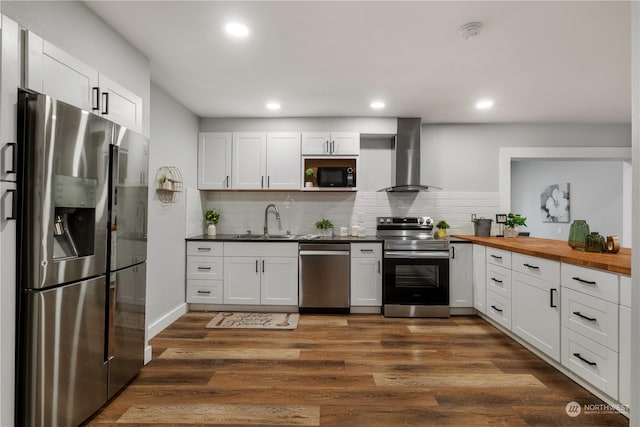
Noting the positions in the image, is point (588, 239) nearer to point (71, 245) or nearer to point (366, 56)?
point (366, 56)

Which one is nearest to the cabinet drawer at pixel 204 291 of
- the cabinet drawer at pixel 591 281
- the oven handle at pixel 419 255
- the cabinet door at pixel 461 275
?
the oven handle at pixel 419 255

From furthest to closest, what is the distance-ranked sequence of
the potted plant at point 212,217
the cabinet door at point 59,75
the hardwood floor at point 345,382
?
the potted plant at point 212,217
the hardwood floor at point 345,382
the cabinet door at point 59,75

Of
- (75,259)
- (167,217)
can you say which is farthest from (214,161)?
(75,259)

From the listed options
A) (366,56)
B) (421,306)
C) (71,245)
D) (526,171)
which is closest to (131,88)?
(71,245)

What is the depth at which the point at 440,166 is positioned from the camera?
14.7ft

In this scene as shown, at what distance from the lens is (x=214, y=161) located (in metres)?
4.27

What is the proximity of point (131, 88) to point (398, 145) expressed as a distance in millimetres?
3047

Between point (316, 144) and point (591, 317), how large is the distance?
321 centimetres

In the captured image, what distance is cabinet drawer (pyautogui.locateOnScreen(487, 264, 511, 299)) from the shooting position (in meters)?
3.09

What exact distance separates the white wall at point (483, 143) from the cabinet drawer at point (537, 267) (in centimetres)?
175

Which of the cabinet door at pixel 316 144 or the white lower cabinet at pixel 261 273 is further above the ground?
the cabinet door at pixel 316 144

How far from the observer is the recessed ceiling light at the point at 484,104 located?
357 cm

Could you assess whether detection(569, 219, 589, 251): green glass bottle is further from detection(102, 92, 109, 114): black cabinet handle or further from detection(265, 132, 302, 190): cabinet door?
detection(102, 92, 109, 114): black cabinet handle

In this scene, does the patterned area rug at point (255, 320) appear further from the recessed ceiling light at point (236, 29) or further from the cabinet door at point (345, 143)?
the recessed ceiling light at point (236, 29)
